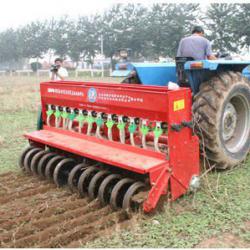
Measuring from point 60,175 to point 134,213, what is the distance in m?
1.16

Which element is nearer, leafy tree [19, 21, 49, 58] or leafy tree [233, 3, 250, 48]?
leafy tree [233, 3, 250, 48]

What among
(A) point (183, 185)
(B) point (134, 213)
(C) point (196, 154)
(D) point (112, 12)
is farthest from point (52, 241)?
(D) point (112, 12)

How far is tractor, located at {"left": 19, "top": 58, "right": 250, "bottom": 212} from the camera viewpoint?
3363 mm

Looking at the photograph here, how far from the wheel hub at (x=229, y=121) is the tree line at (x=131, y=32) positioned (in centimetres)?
2631

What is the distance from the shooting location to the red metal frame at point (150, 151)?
10.7 feet

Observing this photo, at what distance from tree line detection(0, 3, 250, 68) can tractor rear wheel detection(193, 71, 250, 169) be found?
2629 cm

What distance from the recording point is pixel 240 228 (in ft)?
9.91

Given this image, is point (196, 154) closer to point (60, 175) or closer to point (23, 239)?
point (60, 175)

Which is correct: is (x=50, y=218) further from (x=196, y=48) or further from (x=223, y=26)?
(x=223, y=26)

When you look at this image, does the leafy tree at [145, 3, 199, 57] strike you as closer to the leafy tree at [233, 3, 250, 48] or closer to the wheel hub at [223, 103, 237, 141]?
the leafy tree at [233, 3, 250, 48]

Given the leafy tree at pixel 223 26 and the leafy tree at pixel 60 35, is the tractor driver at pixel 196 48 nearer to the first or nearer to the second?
the leafy tree at pixel 223 26

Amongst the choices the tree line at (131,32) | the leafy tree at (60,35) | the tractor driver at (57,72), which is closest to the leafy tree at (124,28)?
the tree line at (131,32)

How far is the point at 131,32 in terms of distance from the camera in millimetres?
39469

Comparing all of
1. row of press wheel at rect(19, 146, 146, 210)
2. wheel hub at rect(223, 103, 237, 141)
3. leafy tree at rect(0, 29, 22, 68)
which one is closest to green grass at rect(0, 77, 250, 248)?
row of press wheel at rect(19, 146, 146, 210)
